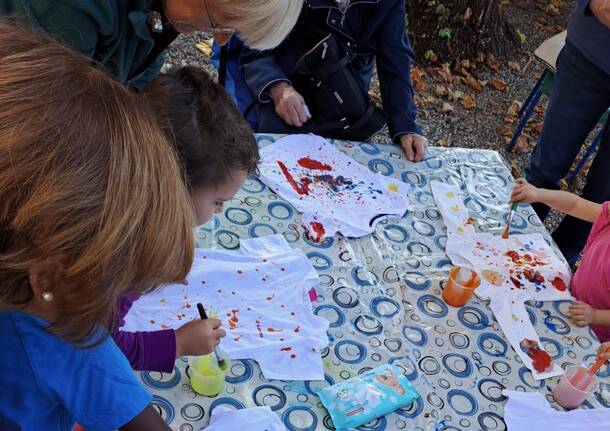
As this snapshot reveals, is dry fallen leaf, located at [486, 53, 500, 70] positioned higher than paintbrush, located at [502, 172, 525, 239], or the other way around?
paintbrush, located at [502, 172, 525, 239]

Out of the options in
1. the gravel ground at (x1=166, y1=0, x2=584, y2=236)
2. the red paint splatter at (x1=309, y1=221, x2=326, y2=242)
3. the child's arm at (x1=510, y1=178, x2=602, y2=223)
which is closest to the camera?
the red paint splatter at (x1=309, y1=221, x2=326, y2=242)

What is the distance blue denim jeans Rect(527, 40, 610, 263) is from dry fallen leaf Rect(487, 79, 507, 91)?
2094 mm

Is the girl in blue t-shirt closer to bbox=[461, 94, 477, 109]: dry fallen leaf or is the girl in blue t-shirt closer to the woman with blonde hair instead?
the woman with blonde hair

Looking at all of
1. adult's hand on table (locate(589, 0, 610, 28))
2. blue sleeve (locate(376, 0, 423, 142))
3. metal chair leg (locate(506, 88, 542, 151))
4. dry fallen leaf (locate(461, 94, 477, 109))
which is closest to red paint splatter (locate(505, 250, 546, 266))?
blue sleeve (locate(376, 0, 423, 142))

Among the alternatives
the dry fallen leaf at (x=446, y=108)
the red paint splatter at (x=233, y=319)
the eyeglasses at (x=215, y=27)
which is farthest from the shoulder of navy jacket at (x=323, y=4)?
the dry fallen leaf at (x=446, y=108)

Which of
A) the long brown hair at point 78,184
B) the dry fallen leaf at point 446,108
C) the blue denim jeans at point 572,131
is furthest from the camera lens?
the dry fallen leaf at point 446,108

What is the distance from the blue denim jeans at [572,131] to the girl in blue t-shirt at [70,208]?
2065 millimetres

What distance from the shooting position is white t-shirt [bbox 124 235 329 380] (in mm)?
1327

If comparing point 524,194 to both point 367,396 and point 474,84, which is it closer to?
point 367,396

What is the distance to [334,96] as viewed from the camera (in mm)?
2174

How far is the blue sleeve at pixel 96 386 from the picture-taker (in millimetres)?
901

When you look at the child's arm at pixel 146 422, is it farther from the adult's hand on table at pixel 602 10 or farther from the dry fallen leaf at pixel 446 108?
the dry fallen leaf at pixel 446 108

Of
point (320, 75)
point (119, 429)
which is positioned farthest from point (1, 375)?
point (320, 75)

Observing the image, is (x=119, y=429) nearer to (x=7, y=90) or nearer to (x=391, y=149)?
(x=7, y=90)
